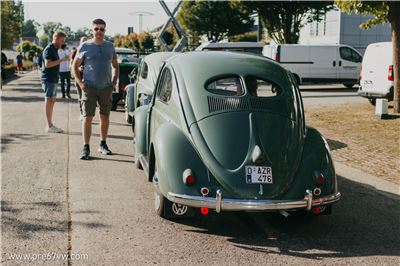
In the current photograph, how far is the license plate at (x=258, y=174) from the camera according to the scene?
15.0ft

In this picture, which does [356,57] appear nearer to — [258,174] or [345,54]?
[345,54]

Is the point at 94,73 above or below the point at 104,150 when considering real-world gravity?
above

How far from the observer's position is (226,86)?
545 cm

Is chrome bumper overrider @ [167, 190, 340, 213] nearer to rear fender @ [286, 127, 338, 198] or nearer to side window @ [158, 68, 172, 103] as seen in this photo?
rear fender @ [286, 127, 338, 198]

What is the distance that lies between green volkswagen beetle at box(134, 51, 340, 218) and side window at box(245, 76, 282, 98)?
0.03ft

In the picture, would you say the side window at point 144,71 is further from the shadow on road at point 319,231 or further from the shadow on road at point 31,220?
the shadow on road at point 319,231

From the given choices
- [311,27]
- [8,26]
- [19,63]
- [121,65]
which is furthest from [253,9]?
[121,65]

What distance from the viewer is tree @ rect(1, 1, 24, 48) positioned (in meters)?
33.1

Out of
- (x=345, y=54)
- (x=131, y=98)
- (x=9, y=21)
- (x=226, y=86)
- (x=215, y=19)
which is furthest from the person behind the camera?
(x=215, y=19)

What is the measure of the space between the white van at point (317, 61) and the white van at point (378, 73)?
730cm

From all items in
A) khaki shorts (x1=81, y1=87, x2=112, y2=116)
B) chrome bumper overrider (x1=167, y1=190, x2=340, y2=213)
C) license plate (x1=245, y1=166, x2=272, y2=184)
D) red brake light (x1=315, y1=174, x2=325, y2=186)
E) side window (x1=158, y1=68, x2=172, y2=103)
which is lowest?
chrome bumper overrider (x1=167, y1=190, x2=340, y2=213)

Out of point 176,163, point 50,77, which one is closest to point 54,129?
point 50,77

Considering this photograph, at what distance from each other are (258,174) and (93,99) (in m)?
3.90

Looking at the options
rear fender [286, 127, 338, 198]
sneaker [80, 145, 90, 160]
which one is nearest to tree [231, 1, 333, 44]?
sneaker [80, 145, 90, 160]
